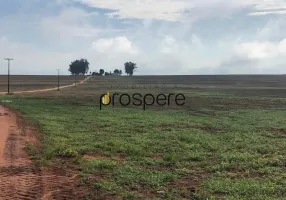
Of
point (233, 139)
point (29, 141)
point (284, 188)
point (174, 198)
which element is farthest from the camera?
point (233, 139)

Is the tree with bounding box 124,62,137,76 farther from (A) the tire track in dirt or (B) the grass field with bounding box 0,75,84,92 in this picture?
(A) the tire track in dirt

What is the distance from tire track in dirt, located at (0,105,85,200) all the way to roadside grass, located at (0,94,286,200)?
0.36 meters

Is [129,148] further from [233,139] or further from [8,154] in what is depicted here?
[233,139]

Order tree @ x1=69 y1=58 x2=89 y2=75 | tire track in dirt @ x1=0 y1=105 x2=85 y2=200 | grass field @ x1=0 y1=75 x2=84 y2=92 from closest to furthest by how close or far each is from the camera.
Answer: tire track in dirt @ x1=0 y1=105 x2=85 y2=200 → grass field @ x1=0 y1=75 x2=84 y2=92 → tree @ x1=69 y1=58 x2=89 y2=75

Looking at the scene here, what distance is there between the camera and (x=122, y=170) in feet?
29.3

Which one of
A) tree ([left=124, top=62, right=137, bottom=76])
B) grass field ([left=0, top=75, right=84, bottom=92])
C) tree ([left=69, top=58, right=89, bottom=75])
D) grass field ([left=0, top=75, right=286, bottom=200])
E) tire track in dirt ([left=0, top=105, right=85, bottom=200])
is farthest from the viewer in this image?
tree ([left=124, top=62, right=137, bottom=76])

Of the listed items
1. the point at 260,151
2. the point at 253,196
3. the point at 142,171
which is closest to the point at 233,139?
the point at 260,151

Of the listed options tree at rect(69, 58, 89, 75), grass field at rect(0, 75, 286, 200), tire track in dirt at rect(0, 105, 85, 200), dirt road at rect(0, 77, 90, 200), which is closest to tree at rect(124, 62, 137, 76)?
tree at rect(69, 58, 89, 75)

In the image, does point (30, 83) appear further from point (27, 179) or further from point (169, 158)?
point (27, 179)

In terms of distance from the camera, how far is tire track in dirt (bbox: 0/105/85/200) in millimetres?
7051

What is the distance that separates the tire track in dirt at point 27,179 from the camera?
278 inches

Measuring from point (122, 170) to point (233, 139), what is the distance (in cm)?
601

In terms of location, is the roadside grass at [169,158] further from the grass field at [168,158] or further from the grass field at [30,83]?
the grass field at [30,83]

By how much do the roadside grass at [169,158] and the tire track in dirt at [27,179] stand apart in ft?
1.17
